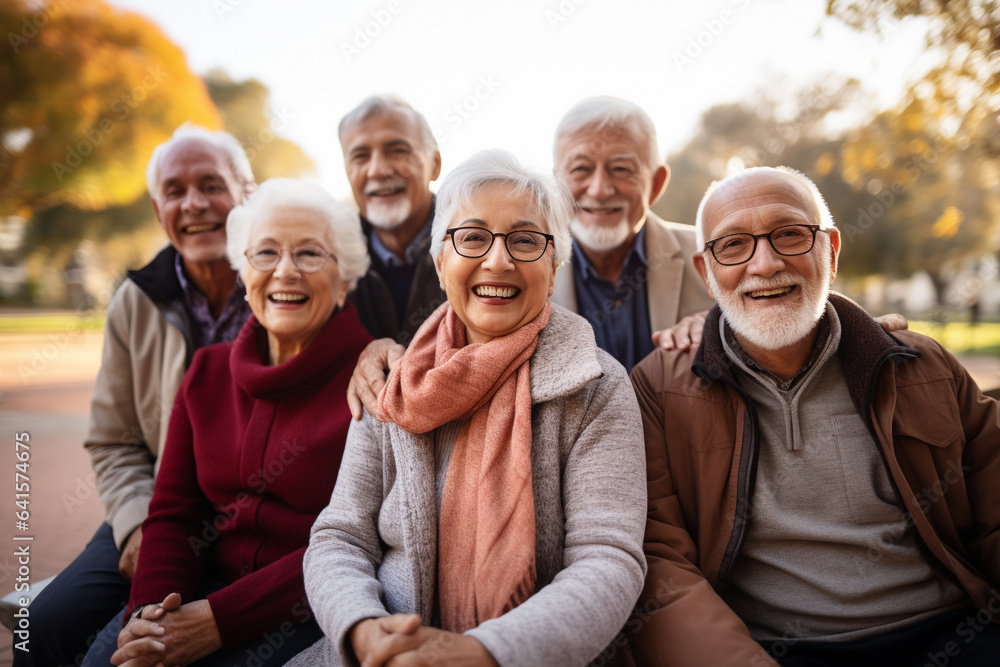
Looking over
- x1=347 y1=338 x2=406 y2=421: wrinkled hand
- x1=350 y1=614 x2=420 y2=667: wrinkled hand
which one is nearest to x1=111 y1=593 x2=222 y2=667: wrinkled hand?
x1=350 y1=614 x2=420 y2=667: wrinkled hand

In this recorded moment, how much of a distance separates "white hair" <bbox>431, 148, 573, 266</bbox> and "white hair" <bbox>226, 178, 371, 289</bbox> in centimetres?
73

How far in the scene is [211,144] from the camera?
328 centimetres

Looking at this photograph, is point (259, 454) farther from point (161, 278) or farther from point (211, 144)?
point (211, 144)

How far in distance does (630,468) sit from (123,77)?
1760 cm

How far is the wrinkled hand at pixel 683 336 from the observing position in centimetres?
254

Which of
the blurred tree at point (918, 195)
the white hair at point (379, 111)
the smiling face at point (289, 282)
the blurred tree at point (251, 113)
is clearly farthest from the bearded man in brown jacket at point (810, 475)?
the blurred tree at point (251, 113)

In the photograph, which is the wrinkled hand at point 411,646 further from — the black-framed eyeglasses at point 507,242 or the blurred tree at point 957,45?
the blurred tree at point 957,45

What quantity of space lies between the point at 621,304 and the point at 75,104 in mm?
14815

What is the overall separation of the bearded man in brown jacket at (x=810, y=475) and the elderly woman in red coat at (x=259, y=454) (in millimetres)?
1300

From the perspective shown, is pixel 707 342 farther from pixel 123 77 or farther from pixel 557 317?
→ pixel 123 77

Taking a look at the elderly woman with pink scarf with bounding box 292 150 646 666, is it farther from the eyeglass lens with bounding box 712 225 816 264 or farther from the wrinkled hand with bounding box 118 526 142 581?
the wrinkled hand with bounding box 118 526 142 581

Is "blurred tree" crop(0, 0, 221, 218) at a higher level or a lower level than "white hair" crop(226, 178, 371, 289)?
higher

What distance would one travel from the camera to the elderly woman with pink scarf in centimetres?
173

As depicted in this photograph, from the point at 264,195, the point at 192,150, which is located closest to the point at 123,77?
the point at 192,150
